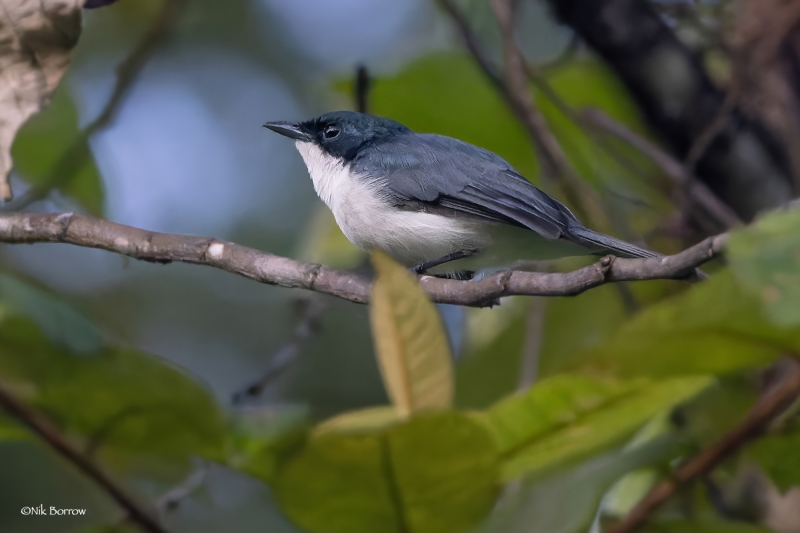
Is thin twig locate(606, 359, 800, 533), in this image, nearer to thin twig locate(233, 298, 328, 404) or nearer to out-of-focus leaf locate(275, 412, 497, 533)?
out-of-focus leaf locate(275, 412, 497, 533)

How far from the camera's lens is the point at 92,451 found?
3.07ft

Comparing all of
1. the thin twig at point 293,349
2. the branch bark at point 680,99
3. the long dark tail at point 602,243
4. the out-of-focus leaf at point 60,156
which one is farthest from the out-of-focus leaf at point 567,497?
the branch bark at point 680,99

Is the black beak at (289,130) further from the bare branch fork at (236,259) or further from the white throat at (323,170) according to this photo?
the bare branch fork at (236,259)

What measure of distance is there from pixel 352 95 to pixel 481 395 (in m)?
1.39

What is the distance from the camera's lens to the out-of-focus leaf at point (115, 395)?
0.89 m

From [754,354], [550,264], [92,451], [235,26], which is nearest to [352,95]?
[550,264]

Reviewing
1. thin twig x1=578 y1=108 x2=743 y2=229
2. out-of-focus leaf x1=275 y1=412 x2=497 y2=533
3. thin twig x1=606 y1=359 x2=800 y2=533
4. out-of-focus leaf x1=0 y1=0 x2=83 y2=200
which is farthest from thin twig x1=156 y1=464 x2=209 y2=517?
thin twig x1=578 y1=108 x2=743 y2=229

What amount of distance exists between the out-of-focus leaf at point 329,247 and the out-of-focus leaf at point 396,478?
1.77 metres

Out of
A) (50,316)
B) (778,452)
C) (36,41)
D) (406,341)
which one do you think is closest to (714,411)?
(778,452)

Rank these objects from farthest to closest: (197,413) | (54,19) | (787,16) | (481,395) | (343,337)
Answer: (343,337) < (787,16) < (54,19) < (481,395) < (197,413)

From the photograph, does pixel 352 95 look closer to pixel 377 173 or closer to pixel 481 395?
pixel 377 173

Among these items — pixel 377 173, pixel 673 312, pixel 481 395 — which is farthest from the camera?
pixel 377 173

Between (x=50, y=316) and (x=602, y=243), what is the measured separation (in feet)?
5.27

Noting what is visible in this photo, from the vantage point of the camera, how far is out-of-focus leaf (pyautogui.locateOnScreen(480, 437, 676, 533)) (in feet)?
2.71
